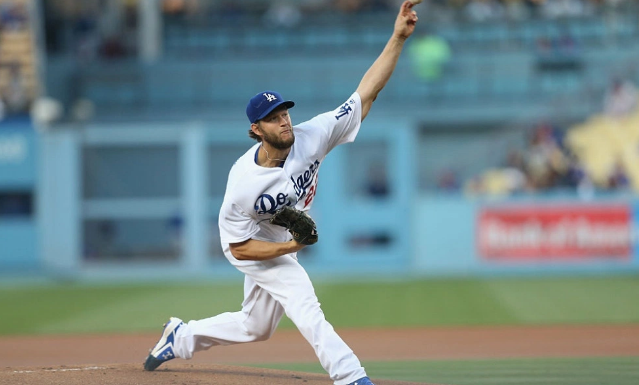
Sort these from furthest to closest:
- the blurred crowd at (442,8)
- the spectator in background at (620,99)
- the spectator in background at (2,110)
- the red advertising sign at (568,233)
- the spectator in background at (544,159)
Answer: the blurred crowd at (442,8) < the spectator in background at (620,99) < the spectator in background at (2,110) < the spectator in background at (544,159) < the red advertising sign at (568,233)

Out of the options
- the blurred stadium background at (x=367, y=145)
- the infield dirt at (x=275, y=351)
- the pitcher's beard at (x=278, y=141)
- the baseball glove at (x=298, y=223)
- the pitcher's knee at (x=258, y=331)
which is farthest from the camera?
the blurred stadium background at (x=367, y=145)

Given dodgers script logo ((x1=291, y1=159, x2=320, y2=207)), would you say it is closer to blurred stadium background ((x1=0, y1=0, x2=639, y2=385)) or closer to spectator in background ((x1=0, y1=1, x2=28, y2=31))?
blurred stadium background ((x1=0, y1=0, x2=639, y2=385))

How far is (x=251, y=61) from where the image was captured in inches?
794

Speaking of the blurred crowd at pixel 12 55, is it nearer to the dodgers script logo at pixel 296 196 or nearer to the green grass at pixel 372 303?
the green grass at pixel 372 303

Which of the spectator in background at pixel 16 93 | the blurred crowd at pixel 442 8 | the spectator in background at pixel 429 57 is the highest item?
the blurred crowd at pixel 442 8

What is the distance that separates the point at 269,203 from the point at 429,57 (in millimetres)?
14064

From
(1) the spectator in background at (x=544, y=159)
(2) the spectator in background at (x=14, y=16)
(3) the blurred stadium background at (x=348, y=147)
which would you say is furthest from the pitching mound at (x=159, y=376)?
(2) the spectator in background at (x=14, y=16)

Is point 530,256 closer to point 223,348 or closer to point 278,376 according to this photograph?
point 223,348

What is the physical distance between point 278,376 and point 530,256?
11113 millimetres

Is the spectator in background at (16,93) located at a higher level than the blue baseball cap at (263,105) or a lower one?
higher

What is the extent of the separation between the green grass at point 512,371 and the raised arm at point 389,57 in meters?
2.13

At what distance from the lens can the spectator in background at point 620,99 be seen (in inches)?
752

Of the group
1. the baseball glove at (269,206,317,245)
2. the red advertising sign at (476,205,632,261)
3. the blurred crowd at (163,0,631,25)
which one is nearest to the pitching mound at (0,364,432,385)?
the baseball glove at (269,206,317,245)

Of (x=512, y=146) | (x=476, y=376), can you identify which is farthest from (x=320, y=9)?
(x=476, y=376)
